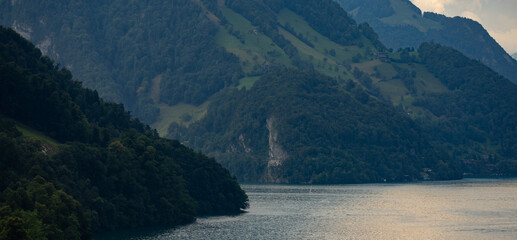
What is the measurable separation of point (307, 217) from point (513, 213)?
154 feet

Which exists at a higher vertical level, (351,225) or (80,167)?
(80,167)

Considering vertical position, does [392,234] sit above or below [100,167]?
below

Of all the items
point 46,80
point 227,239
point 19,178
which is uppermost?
point 46,80

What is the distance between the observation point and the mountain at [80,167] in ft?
382

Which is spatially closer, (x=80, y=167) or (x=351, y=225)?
(x=80, y=167)

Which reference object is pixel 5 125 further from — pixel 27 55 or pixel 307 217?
pixel 307 217

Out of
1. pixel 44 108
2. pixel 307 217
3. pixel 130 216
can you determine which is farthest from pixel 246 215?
pixel 44 108

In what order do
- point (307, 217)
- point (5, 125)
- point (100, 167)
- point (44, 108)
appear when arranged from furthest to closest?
point (307, 217) → point (44, 108) → point (100, 167) → point (5, 125)

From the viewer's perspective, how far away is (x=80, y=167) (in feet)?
476

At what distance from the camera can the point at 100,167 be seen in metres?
147

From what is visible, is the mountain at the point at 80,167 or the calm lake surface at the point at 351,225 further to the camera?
the calm lake surface at the point at 351,225

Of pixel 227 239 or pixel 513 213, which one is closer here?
pixel 227 239

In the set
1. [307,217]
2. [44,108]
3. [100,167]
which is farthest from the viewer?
[307,217]

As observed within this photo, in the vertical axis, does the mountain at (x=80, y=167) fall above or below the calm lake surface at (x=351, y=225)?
above
